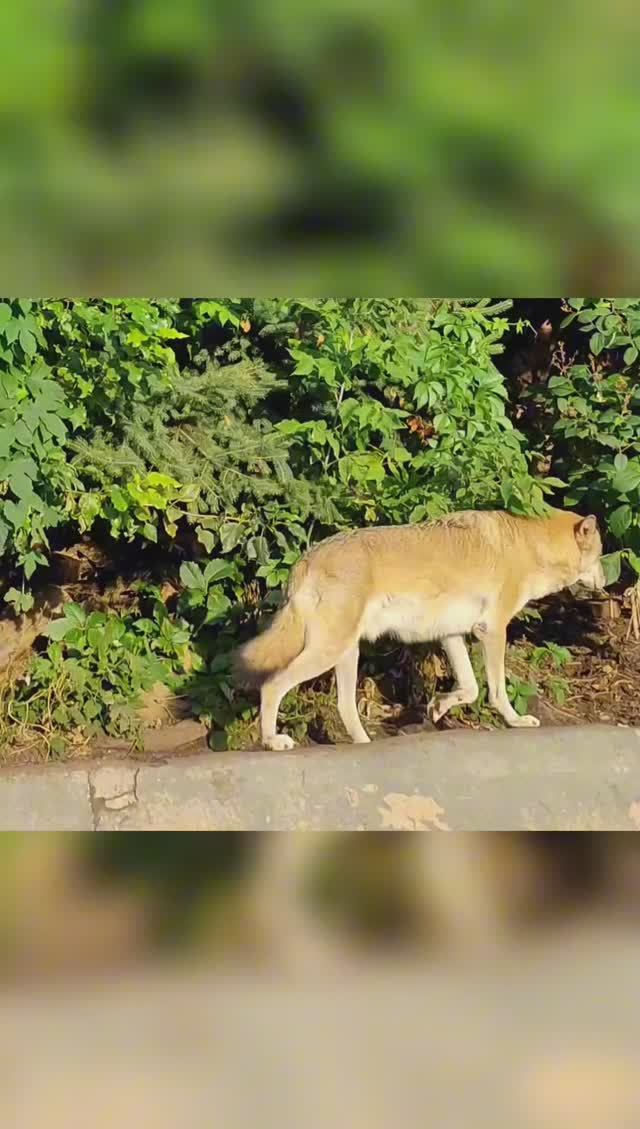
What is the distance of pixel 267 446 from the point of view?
23.8 ft

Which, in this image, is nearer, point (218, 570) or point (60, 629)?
point (60, 629)

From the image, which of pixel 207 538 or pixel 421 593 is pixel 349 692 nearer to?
pixel 421 593

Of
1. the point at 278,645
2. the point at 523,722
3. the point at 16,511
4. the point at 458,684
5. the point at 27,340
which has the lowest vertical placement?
the point at 523,722

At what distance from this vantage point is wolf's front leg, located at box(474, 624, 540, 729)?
6.98 m

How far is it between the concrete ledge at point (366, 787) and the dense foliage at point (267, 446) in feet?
5.53

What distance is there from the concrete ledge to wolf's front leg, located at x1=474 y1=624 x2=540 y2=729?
4.82 ft

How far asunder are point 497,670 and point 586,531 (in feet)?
3.00

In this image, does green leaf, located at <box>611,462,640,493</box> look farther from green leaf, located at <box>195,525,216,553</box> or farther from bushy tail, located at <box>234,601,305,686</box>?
green leaf, located at <box>195,525,216,553</box>

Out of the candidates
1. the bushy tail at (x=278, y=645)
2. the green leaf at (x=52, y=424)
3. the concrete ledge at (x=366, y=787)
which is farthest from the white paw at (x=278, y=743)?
the green leaf at (x=52, y=424)

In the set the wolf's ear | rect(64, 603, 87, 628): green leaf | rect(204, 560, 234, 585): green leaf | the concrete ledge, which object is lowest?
the concrete ledge

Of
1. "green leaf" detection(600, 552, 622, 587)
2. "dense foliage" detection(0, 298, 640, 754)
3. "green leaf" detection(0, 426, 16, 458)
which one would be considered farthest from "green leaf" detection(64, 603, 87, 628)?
"green leaf" detection(600, 552, 622, 587)

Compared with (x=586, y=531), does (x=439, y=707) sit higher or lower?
lower
